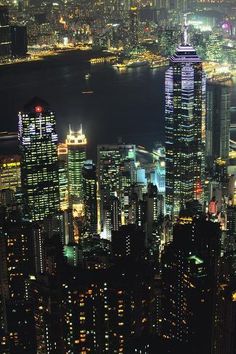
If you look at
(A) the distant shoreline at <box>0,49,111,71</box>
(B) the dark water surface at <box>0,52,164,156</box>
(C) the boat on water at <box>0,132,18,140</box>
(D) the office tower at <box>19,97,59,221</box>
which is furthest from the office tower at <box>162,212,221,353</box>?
(A) the distant shoreline at <box>0,49,111,71</box>

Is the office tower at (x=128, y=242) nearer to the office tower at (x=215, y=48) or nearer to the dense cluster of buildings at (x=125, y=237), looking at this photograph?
the dense cluster of buildings at (x=125, y=237)

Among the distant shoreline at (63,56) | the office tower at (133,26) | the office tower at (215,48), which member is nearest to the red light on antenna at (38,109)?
the distant shoreline at (63,56)

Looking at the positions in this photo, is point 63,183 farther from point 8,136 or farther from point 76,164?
point 8,136

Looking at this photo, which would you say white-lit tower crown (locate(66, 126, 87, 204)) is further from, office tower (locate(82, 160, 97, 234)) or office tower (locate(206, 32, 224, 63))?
office tower (locate(206, 32, 224, 63))

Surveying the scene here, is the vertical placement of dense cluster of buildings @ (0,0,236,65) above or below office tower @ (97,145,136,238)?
above

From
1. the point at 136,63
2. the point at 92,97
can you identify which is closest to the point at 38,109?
the point at 92,97

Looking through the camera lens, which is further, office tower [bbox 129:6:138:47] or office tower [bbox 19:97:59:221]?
office tower [bbox 129:6:138:47]
